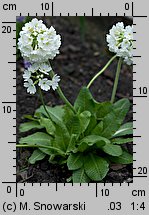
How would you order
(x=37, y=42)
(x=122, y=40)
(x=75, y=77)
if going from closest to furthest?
(x=37, y=42), (x=122, y=40), (x=75, y=77)

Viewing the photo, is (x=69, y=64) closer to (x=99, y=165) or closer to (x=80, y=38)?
(x=80, y=38)

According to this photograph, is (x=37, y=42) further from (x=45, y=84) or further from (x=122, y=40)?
(x=122, y=40)

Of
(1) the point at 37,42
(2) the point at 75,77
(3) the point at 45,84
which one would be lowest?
(3) the point at 45,84

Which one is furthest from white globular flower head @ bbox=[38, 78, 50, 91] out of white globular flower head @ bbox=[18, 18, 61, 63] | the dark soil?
the dark soil

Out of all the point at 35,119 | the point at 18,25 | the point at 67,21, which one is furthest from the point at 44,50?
the point at 67,21

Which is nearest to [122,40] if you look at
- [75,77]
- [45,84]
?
[45,84]

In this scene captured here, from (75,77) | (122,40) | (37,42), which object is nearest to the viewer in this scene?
(37,42)

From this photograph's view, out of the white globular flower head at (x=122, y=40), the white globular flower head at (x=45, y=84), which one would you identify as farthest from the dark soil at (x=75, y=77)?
the white globular flower head at (x=122, y=40)
